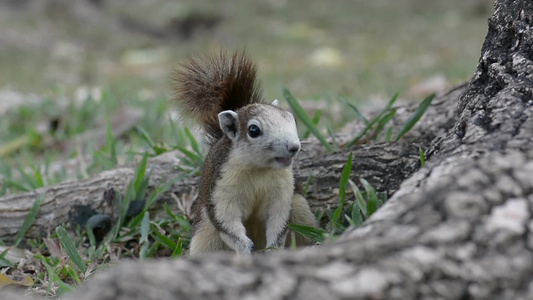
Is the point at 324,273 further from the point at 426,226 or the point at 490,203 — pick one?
the point at 490,203

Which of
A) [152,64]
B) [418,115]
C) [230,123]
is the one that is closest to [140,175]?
[230,123]

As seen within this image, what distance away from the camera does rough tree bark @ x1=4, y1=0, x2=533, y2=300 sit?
5.07 ft

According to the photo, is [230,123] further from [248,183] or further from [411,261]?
[411,261]

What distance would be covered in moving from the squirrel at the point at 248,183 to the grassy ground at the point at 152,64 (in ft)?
0.70

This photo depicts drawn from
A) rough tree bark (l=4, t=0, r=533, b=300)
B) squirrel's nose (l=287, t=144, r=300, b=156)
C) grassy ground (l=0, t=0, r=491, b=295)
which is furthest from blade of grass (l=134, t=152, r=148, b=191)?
rough tree bark (l=4, t=0, r=533, b=300)

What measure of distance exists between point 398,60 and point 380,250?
32.9 feet

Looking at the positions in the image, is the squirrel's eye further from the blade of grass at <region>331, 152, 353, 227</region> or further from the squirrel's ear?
the blade of grass at <region>331, 152, 353, 227</region>

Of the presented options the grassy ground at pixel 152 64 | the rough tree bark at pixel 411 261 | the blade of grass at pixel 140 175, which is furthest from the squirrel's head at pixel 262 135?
the rough tree bark at pixel 411 261

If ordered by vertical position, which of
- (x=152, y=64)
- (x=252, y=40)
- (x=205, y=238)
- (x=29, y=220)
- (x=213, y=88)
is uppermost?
(x=252, y=40)

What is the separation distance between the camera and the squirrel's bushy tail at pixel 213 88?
3434 mm

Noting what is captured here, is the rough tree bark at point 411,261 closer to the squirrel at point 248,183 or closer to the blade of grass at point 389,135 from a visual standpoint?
the squirrel at point 248,183

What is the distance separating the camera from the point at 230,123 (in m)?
3.19

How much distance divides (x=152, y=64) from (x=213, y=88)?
29.9ft

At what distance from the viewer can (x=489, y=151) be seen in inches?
81.1
